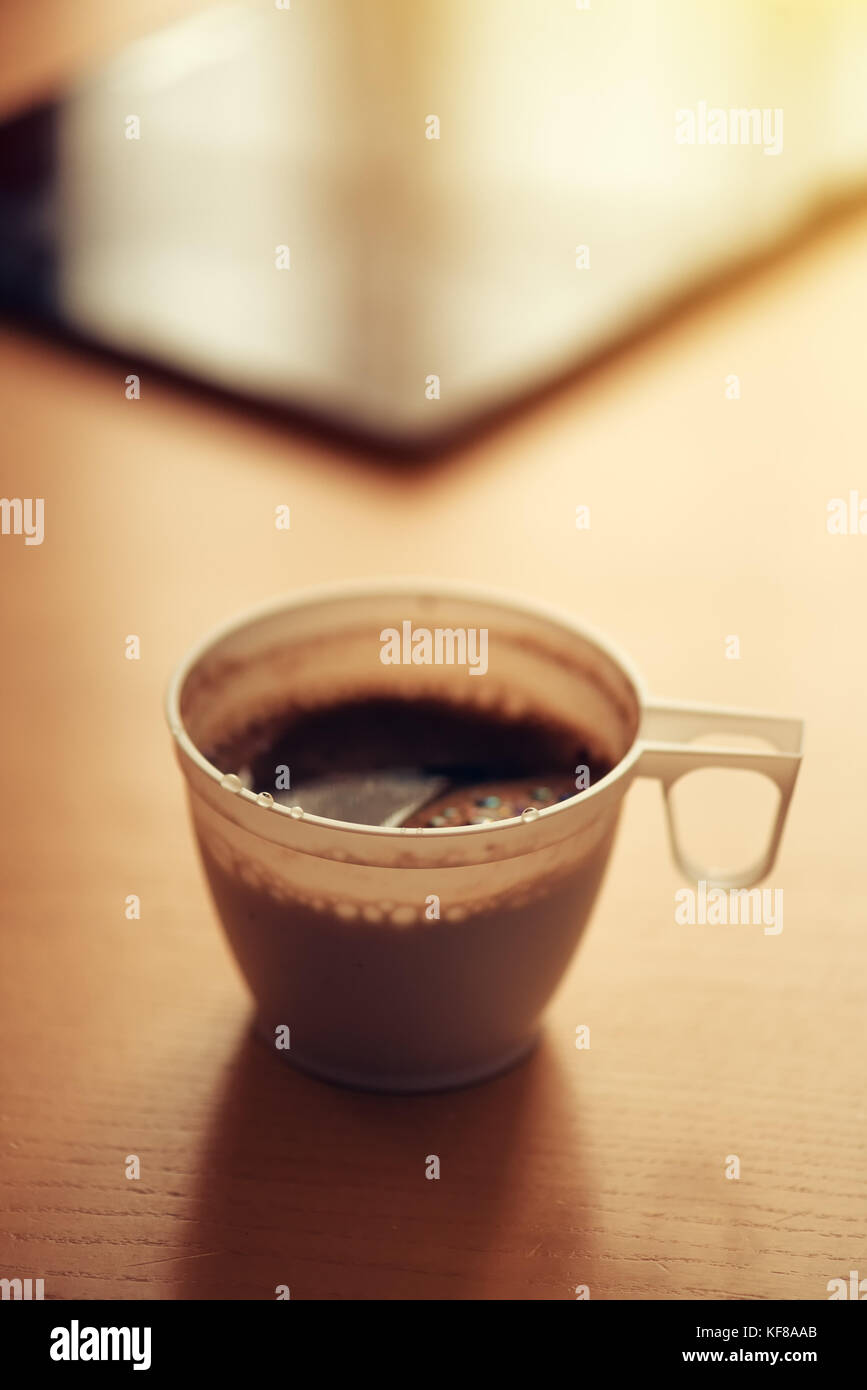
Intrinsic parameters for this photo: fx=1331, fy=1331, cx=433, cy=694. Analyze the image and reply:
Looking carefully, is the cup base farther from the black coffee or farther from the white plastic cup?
the black coffee

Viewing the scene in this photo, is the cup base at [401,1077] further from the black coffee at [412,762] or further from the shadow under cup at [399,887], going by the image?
the black coffee at [412,762]

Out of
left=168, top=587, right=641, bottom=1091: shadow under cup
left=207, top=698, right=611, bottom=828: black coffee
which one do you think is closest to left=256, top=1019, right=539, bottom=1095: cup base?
left=168, top=587, right=641, bottom=1091: shadow under cup

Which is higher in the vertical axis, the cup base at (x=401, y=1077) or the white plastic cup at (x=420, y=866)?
the white plastic cup at (x=420, y=866)

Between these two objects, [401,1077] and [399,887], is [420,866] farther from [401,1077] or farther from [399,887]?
[401,1077]

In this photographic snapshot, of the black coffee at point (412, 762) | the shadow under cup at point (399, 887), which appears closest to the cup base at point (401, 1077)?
the shadow under cup at point (399, 887)

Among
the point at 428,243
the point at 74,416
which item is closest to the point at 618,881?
the point at 74,416

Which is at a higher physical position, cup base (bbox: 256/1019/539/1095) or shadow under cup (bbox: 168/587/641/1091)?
shadow under cup (bbox: 168/587/641/1091)
